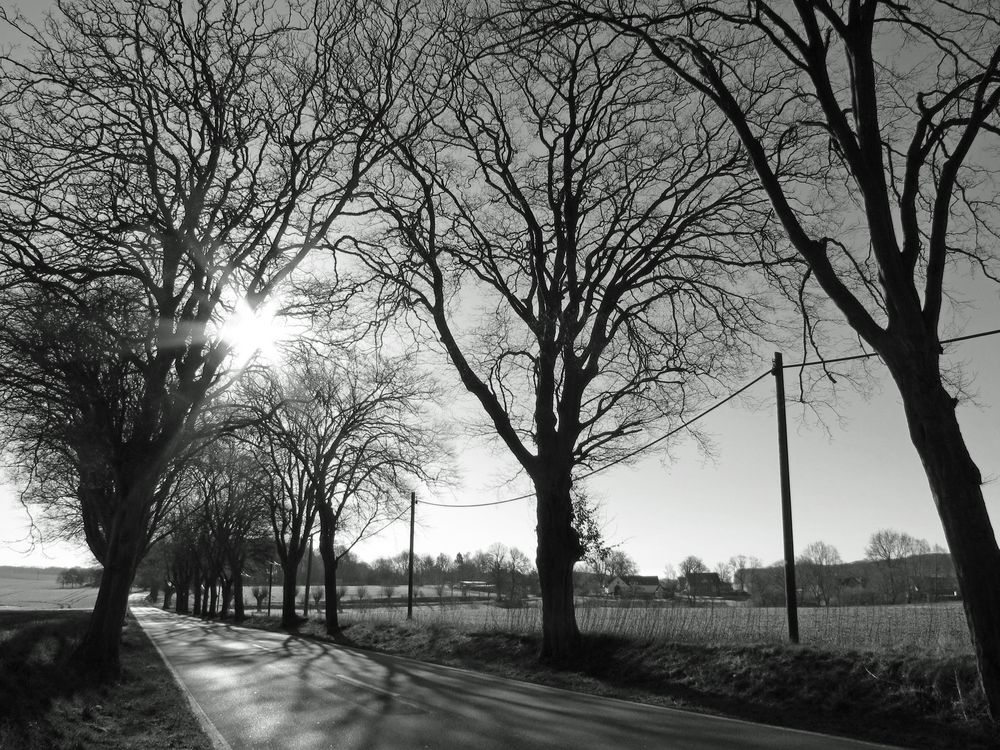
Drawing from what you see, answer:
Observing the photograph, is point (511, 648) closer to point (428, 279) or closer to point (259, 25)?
point (428, 279)

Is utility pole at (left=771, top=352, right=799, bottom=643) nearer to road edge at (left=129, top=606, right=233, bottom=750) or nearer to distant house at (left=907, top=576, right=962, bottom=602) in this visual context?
road edge at (left=129, top=606, right=233, bottom=750)

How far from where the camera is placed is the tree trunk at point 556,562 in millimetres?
15969

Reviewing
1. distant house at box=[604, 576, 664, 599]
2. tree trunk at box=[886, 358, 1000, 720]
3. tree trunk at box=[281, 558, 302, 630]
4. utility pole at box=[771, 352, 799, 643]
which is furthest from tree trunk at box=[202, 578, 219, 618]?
tree trunk at box=[886, 358, 1000, 720]

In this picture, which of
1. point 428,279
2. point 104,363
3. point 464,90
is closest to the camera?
point 104,363

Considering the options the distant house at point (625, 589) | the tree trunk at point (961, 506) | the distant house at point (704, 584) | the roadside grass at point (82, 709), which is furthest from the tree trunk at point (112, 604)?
the distant house at point (704, 584)

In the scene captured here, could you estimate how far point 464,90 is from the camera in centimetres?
1529

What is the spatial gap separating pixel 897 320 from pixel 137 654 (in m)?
20.2

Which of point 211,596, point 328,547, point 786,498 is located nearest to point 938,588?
point 328,547

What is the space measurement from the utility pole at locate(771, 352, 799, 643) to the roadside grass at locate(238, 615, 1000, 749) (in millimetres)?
1584

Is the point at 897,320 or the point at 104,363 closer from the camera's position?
the point at 897,320

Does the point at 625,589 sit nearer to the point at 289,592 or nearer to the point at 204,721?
the point at 289,592

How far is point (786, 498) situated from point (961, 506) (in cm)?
703

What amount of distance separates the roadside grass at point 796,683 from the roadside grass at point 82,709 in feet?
22.2

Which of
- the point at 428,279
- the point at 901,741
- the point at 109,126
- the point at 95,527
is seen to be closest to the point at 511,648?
the point at 428,279
